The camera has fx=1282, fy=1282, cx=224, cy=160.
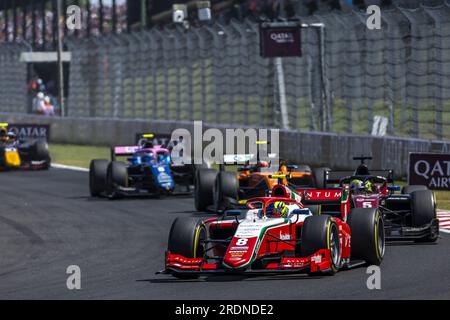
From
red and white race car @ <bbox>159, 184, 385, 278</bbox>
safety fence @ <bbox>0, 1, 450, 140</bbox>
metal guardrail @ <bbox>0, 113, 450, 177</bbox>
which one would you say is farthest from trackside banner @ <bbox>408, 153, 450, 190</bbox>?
red and white race car @ <bbox>159, 184, 385, 278</bbox>

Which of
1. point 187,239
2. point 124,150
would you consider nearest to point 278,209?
point 187,239

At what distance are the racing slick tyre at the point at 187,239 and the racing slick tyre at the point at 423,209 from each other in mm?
3772

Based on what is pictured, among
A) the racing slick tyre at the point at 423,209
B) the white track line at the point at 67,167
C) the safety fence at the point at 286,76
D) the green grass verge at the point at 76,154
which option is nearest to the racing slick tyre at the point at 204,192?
the racing slick tyre at the point at 423,209

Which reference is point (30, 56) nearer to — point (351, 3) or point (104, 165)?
point (351, 3)

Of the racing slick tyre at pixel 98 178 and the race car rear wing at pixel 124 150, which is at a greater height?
the race car rear wing at pixel 124 150

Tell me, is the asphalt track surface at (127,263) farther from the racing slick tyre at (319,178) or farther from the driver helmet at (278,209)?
the racing slick tyre at (319,178)

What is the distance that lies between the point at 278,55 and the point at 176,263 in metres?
19.4

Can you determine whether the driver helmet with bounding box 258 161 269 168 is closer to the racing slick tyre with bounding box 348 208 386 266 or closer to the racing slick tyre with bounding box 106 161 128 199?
the racing slick tyre with bounding box 106 161 128 199

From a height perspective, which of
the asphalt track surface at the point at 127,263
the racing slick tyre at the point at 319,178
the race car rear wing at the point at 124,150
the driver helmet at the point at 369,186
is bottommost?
the asphalt track surface at the point at 127,263

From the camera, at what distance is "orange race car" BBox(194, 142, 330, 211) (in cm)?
2069

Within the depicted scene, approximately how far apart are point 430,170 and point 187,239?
9937 mm

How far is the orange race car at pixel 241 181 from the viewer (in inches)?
814

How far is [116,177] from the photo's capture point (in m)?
24.5

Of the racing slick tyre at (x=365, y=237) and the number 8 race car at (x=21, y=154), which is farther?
the number 8 race car at (x=21, y=154)
